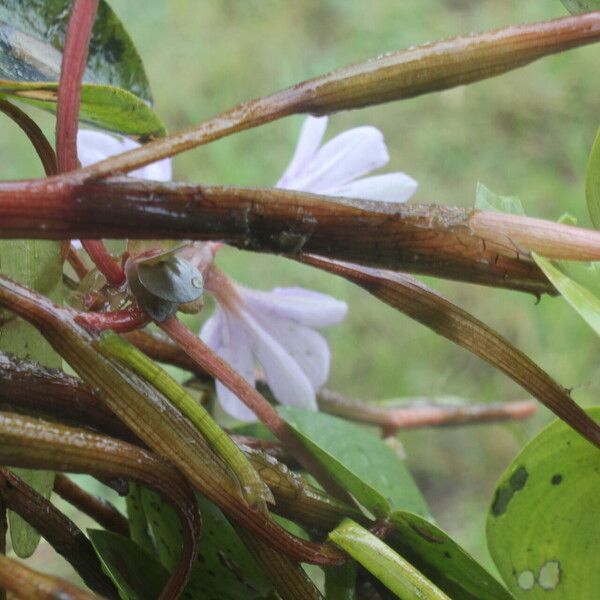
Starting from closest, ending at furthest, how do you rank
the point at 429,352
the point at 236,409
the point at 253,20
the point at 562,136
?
the point at 236,409, the point at 429,352, the point at 562,136, the point at 253,20

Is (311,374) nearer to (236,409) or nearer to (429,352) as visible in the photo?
(236,409)

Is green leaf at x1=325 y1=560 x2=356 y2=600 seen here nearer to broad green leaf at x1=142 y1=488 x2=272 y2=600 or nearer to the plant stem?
broad green leaf at x1=142 y1=488 x2=272 y2=600

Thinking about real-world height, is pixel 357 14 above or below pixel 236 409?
above

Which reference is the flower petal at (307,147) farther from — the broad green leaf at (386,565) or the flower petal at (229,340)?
the broad green leaf at (386,565)

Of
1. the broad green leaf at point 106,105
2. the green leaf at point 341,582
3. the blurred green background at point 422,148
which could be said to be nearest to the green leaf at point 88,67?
the broad green leaf at point 106,105

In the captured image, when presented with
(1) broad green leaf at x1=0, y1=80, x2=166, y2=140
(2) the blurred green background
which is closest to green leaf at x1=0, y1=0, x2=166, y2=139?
(1) broad green leaf at x1=0, y1=80, x2=166, y2=140

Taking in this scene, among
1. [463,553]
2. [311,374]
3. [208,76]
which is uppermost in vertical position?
[208,76]

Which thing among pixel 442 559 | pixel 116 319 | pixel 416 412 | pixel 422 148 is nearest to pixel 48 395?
pixel 116 319

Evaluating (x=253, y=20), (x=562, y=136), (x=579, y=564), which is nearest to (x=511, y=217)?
(x=579, y=564)
